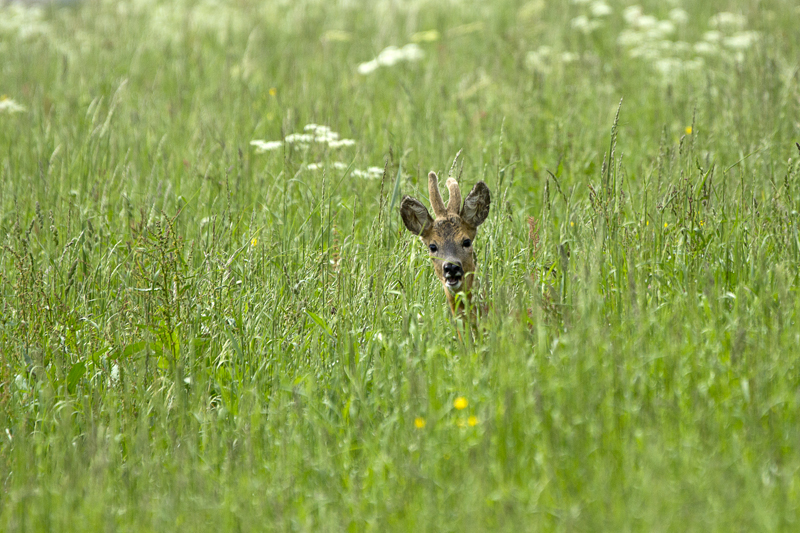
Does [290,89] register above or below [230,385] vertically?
above

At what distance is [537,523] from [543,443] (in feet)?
1.12

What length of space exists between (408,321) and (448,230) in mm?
1044

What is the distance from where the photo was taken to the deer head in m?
4.28

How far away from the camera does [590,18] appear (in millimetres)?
9703

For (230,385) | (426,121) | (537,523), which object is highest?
(426,121)

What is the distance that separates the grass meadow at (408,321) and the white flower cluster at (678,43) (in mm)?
117

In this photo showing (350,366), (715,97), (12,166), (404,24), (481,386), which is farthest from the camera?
(404,24)

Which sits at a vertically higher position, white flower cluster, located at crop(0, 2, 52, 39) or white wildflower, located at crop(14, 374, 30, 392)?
white flower cluster, located at crop(0, 2, 52, 39)

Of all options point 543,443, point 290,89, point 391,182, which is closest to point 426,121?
point 391,182

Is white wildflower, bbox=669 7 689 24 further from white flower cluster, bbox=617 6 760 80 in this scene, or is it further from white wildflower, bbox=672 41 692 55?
white wildflower, bbox=672 41 692 55


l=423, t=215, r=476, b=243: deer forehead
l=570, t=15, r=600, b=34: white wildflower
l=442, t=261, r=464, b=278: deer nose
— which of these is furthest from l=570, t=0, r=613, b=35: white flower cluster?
l=442, t=261, r=464, b=278: deer nose

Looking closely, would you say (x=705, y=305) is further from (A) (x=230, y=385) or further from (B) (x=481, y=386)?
(A) (x=230, y=385)

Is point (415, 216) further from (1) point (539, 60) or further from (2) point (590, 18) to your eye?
(2) point (590, 18)

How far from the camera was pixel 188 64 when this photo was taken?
8.66m
